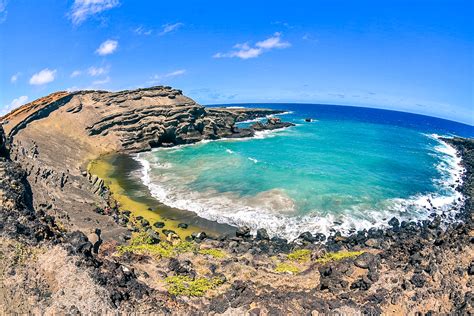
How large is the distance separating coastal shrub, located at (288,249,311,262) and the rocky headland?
75 mm

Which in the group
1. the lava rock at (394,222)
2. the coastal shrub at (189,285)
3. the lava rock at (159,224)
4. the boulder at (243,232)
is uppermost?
the lava rock at (394,222)

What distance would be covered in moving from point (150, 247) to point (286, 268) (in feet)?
30.2

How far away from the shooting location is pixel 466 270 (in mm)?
15148

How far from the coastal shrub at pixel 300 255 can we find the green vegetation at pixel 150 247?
22.5ft

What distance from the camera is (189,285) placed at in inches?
663

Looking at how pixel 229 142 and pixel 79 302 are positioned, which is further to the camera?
pixel 229 142

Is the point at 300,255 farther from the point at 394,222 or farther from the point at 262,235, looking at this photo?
the point at 394,222

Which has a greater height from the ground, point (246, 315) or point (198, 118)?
point (198, 118)

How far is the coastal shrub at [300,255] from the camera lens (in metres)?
22.6

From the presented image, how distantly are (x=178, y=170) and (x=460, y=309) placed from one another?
38894 millimetres

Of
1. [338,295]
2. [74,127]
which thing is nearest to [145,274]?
[338,295]

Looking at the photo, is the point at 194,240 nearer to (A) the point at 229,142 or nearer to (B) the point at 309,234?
(B) the point at 309,234

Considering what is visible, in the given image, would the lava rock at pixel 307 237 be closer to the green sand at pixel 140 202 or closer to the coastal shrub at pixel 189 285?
the green sand at pixel 140 202

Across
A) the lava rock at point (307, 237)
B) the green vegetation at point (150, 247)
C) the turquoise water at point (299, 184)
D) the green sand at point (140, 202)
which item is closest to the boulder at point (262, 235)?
the turquoise water at point (299, 184)
